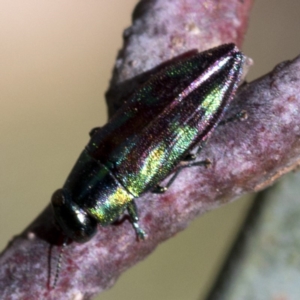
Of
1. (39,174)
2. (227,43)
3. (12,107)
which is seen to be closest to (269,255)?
(227,43)

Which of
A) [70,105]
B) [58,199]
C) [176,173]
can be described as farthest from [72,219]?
[70,105]

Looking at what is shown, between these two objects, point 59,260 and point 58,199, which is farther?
point 58,199

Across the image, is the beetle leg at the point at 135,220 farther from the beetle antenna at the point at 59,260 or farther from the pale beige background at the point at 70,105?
the pale beige background at the point at 70,105

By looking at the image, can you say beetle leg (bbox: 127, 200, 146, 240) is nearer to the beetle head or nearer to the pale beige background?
the beetle head

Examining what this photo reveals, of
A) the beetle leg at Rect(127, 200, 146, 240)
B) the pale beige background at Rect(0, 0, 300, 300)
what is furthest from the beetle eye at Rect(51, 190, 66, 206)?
the pale beige background at Rect(0, 0, 300, 300)

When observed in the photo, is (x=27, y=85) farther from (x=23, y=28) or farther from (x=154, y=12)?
(x=154, y=12)

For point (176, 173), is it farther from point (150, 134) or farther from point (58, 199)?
point (58, 199)

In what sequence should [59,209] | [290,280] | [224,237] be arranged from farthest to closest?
[224,237], [290,280], [59,209]
